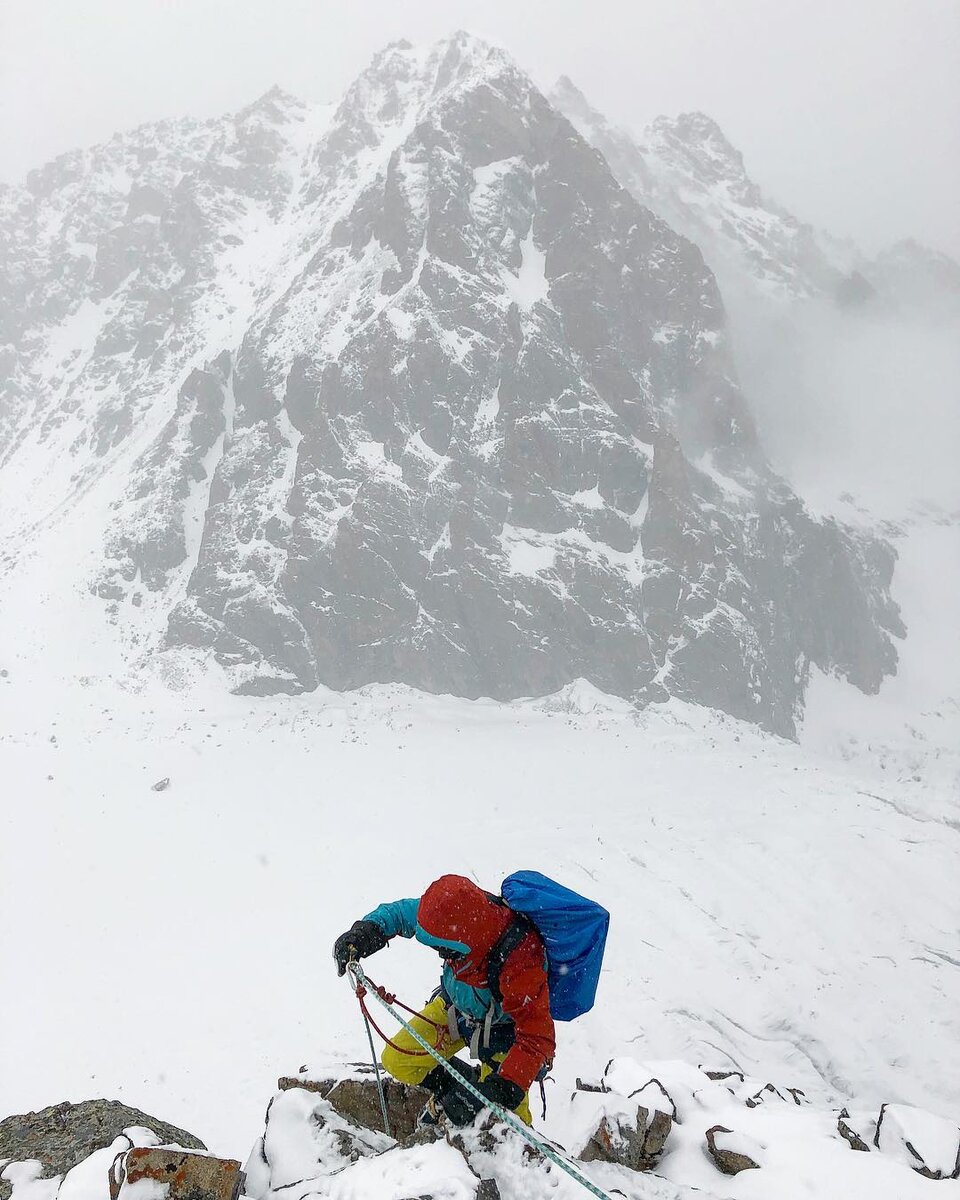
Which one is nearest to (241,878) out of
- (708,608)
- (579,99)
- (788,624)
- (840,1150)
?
(840,1150)

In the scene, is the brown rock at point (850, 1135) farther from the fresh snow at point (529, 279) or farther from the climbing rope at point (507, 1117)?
the fresh snow at point (529, 279)

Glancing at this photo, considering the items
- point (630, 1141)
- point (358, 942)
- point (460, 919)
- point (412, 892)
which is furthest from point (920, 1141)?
point (412, 892)

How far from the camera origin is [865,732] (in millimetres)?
44531

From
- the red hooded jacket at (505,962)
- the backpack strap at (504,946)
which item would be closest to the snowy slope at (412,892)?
the backpack strap at (504,946)

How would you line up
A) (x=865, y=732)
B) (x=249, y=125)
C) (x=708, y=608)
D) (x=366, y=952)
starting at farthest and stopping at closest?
(x=249, y=125) → (x=865, y=732) → (x=708, y=608) → (x=366, y=952)

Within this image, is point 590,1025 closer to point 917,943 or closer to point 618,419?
point 917,943

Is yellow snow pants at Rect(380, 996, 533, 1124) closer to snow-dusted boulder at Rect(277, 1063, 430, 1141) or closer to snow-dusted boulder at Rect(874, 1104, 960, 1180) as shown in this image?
snow-dusted boulder at Rect(277, 1063, 430, 1141)

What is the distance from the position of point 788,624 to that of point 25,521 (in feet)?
172

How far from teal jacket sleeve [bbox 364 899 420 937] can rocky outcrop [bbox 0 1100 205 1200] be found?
1594mm

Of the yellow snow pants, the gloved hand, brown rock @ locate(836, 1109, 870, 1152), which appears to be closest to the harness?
the yellow snow pants

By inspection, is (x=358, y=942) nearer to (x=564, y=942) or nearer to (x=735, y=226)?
(x=564, y=942)

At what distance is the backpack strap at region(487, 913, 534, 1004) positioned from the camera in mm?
4090

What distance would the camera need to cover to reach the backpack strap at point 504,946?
409cm

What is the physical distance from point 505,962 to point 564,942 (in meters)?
0.37
